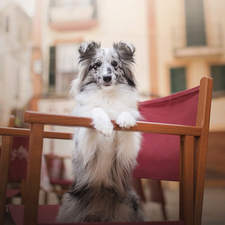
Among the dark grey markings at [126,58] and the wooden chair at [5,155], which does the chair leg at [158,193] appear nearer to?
the dark grey markings at [126,58]

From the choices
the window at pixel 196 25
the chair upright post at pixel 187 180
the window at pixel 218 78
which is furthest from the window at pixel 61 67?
the chair upright post at pixel 187 180

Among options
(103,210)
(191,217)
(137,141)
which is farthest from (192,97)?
(103,210)

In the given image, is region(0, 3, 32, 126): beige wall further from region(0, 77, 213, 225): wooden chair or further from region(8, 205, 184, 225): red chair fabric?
region(0, 77, 213, 225): wooden chair

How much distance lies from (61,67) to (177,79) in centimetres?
324

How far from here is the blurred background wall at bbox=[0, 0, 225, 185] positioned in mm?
6004

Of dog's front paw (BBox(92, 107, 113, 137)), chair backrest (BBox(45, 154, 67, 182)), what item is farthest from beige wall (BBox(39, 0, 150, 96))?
dog's front paw (BBox(92, 107, 113, 137))

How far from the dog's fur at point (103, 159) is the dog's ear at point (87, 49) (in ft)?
0.08

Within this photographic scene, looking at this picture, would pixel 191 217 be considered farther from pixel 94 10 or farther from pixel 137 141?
pixel 94 10

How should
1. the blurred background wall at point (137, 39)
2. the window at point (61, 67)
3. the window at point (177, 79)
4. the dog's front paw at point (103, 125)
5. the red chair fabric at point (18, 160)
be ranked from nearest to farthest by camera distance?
the dog's front paw at point (103, 125) < the red chair fabric at point (18, 160) < the blurred background wall at point (137, 39) < the window at point (177, 79) < the window at point (61, 67)

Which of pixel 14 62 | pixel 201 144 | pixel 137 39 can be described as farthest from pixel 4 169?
pixel 137 39

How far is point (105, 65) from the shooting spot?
1.57m

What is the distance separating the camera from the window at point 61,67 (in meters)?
6.47

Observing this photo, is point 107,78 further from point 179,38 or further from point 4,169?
point 179,38

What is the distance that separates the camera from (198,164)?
Answer: 1123 millimetres
